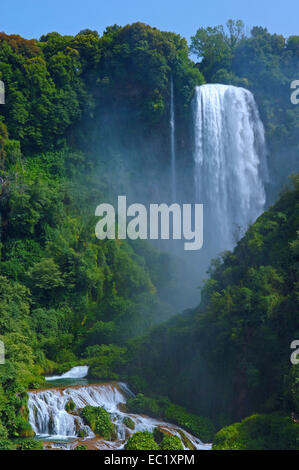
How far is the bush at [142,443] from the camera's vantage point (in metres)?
13.5

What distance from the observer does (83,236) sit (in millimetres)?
27312

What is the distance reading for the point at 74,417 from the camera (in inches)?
623

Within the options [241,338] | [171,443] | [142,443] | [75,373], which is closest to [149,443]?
[142,443]

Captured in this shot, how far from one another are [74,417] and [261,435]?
17.9ft

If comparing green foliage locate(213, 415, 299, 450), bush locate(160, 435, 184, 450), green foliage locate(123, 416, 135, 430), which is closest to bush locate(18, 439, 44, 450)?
green foliage locate(123, 416, 135, 430)

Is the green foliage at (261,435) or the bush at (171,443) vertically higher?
the green foliage at (261,435)

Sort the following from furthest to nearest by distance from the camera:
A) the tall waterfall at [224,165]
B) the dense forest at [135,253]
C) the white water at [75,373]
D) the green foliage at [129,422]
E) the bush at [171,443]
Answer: the tall waterfall at [224,165], the white water at [75,373], the dense forest at [135,253], the green foliage at [129,422], the bush at [171,443]

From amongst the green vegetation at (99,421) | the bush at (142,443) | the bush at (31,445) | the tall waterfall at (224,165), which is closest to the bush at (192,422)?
the green vegetation at (99,421)

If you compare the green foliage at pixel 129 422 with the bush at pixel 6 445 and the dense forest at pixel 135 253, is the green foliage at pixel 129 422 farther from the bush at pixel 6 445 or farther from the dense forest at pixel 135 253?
the bush at pixel 6 445

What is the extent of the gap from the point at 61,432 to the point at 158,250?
15.9m

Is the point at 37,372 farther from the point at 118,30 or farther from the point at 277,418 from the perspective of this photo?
the point at 118,30

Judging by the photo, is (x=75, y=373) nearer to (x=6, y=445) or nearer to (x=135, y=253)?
(x=6, y=445)

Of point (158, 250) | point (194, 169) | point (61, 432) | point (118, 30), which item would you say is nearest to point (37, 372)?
point (61, 432)

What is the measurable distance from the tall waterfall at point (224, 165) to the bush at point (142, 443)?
63.3 ft
